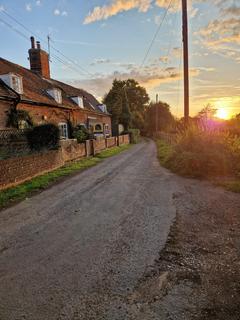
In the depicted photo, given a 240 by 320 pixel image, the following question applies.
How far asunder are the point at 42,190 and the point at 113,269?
5.66 m

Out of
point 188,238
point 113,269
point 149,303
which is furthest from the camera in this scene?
point 188,238

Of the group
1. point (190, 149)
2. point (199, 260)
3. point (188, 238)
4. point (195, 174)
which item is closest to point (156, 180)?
point (195, 174)

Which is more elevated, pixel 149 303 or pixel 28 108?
pixel 28 108

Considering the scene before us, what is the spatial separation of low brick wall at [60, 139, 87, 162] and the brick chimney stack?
1194cm

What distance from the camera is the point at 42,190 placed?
8.30 metres

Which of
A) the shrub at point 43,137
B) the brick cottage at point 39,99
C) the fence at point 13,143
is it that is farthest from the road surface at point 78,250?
the brick cottage at point 39,99

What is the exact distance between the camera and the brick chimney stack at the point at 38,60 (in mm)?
23547

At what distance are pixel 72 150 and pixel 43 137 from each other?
334 cm

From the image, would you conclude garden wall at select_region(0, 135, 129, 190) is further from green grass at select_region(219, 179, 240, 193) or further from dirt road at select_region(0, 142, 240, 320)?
green grass at select_region(219, 179, 240, 193)

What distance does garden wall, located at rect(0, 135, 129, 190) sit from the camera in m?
8.35

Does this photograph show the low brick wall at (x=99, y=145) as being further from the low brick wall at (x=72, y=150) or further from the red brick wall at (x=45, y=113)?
the red brick wall at (x=45, y=113)

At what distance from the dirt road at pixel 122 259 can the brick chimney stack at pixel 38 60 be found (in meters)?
21.1

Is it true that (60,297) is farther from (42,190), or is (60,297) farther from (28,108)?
(28,108)

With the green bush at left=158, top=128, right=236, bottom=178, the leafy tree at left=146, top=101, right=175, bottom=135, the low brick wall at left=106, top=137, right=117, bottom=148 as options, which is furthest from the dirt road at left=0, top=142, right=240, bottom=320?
the leafy tree at left=146, top=101, right=175, bottom=135
